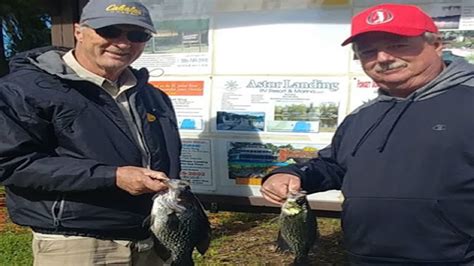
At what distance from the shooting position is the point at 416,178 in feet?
8.22

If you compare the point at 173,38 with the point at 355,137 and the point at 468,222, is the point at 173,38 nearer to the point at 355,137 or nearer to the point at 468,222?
the point at 355,137

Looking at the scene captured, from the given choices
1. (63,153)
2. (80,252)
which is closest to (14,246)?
(80,252)

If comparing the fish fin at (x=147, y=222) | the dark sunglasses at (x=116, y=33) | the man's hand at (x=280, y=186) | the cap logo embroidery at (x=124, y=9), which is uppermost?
the cap logo embroidery at (x=124, y=9)

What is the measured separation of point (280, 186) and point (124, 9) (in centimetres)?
116

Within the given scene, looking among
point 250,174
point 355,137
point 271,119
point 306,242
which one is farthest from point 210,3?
point 306,242

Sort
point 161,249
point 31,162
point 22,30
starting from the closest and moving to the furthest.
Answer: point 31,162, point 161,249, point 22,30

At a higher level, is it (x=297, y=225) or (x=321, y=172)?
(x=321, y=172)

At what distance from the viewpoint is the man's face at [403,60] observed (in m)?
2.64

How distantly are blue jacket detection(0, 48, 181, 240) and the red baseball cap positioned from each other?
120cm

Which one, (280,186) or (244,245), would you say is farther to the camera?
(244,245)

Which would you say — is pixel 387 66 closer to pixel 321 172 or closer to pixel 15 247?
pixel 321 172

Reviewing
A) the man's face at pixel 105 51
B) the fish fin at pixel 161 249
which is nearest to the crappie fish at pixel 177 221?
the fish fin at pixel 161 249

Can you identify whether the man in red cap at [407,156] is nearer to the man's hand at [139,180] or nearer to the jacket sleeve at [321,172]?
the jacket sleeve at [321,172]

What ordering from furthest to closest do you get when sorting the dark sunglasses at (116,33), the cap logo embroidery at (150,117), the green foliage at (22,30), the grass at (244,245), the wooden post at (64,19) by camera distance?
the green foliage at (22,30) < the grass at (244,245) < the wooden post at (64,19) < the cap logo embroidery at (150,117) < the dark sunglasses at (116,33)
